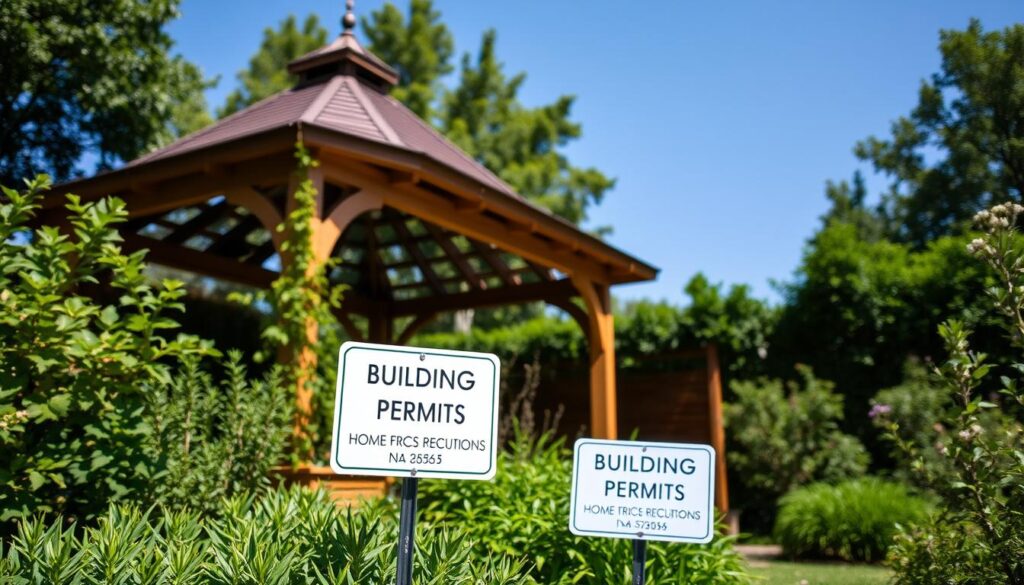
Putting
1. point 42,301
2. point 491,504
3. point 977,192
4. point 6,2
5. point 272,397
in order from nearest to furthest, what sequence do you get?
point 42,301 → point 491,504 → point 272,397 → point 977,192 → point 6,2

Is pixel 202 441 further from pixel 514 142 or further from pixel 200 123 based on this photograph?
pixel 514 142

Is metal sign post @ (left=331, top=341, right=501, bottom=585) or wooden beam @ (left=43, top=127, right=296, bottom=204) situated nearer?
metal sign post @ (left=331, top=341, right=501, bottom=585)

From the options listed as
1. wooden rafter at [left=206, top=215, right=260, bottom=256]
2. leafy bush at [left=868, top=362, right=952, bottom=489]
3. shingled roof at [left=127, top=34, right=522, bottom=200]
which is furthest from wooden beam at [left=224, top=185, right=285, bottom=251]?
leafy bush at [left=868, top=362, right=952, bottom=489]

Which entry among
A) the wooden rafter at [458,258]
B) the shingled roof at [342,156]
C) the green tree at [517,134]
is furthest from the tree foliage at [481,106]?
the shingled roof at [342,156]

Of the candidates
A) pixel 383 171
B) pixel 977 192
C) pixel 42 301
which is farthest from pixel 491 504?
pixel 977 192

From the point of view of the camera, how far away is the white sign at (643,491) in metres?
2.61

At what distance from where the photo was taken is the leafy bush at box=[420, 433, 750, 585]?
3906 mm

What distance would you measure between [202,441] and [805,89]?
8.91 meters

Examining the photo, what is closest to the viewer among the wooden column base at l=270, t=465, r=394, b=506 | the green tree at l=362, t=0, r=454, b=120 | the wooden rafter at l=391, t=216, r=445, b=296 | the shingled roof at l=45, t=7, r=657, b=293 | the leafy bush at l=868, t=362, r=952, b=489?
the wooden column base at l=270, t=465, r=394, b=506

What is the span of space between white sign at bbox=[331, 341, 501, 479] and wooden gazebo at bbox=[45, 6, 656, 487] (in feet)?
11.2

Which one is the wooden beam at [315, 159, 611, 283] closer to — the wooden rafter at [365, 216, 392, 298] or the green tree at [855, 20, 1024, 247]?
the wooden rafter at [365, 216, 392, 298]

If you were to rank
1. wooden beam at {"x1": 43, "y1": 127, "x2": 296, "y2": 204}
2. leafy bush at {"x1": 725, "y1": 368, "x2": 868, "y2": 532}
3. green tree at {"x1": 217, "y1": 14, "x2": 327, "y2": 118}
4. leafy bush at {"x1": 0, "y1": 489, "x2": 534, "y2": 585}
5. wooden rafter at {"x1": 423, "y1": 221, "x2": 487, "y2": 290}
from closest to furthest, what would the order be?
leafy bush at {"x1": 0, "y1": 489, "x2": 534, "y2": 585} → wooden beam at {"x1": 43, "y1": 127, "x2": 296, "y2": 204} → leafy bush at {"x1": 725, "y1": 368, "x2": 868, "y2": 532} → wooden rafter at {"x1": 423, "y1": 221, "x2": 487, "y2": 290} → green tree at {"x1": 217, "y1": 14, "x2": 327, "y2": 118}

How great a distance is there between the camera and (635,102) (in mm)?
11758

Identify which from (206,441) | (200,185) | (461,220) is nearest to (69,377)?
(206,441)
